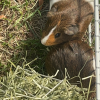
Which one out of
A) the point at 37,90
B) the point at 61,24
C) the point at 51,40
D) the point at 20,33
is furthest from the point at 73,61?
the point at 20,33

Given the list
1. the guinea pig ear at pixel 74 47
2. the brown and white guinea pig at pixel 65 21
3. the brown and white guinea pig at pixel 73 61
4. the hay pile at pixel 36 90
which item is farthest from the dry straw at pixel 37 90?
the brown and white guinea pig at pixel 65 21

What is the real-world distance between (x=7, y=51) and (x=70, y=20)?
108cm

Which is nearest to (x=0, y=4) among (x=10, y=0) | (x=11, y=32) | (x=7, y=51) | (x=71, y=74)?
(x=10, y=0)

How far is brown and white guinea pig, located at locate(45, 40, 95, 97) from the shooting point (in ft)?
6.88

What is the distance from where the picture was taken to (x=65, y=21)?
2250 mm

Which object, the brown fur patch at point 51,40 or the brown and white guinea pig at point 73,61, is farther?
the brown fur patch at point 51,40

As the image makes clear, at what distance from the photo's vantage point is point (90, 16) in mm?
2447

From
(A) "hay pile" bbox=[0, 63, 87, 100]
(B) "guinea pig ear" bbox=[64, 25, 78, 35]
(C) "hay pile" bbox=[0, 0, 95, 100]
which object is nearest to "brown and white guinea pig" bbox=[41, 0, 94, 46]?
(B) "guinea pig ear" bbox=[64, 25, 78, 35]

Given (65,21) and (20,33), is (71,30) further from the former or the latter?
(20,33)

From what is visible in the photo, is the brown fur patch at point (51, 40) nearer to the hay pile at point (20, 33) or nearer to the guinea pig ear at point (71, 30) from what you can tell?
the guinea pig ear at point (71, 30)

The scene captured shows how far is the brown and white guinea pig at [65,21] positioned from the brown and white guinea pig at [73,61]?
0.49 ft

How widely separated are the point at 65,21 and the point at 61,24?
0.24 feet

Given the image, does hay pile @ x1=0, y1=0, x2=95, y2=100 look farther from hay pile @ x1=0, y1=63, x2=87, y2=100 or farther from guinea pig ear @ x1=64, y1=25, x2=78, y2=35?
hay pile @ x1=0, y1=63, x2=87, y2=100

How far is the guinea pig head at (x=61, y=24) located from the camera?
2.22 metres
